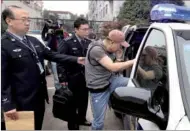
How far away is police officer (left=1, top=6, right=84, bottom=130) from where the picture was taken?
2.79 metres

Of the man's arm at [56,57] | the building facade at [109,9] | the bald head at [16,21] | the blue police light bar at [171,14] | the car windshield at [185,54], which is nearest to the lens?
the car windshield at [185,54]

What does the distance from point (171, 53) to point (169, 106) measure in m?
0.37

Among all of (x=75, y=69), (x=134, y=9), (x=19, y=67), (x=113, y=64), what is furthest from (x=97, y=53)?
(x=134, y=9)

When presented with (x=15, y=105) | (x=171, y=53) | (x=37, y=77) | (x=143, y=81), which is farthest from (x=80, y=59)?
(x=171, y=53)

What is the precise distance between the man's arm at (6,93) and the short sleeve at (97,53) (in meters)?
0.82

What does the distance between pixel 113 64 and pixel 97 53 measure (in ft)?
0.65

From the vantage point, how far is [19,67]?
2.87 metres

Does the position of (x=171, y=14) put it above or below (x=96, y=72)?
above

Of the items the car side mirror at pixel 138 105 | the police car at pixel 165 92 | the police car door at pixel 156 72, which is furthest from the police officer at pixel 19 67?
the car side mirror at pixel 138 105

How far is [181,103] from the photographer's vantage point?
5.37 ft

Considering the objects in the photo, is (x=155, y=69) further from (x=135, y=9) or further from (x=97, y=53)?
(x=135, y=9)

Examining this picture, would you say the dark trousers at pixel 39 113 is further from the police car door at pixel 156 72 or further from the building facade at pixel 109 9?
the building facade at pixel 109 9

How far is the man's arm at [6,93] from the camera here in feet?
9.03

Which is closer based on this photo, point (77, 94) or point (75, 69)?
point (75, 69)
